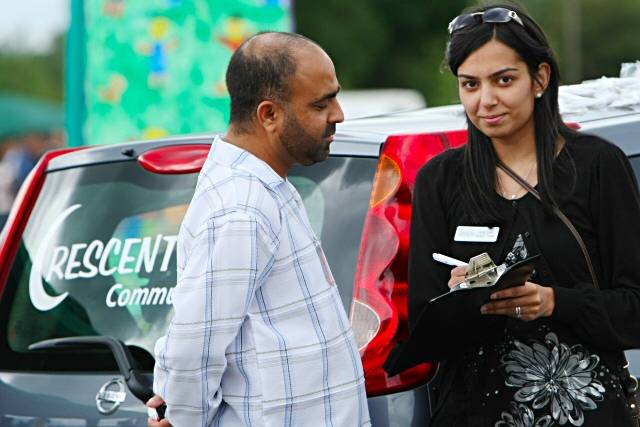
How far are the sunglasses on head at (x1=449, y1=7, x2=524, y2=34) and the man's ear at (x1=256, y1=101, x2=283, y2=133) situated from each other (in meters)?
0.61

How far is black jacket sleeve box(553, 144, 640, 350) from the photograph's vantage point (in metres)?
3.07

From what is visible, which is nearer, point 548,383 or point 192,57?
point 548,383

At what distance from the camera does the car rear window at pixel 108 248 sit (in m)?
3.64

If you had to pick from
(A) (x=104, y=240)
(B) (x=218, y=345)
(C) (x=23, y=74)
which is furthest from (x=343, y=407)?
(C) (x=23, y=74)

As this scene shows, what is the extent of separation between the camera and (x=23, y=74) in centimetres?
4747

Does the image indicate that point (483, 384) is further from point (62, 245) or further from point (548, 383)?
point (62, 245)

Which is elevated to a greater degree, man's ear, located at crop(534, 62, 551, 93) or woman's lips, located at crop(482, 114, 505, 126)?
man's ear, located at crop(534, 62, 551, 93)

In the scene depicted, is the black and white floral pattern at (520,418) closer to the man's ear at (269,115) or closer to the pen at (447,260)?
the pen at (447,260)

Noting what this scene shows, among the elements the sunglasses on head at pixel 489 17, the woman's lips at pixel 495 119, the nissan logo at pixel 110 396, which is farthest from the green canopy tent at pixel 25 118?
the woman's lips at pixel 495 119

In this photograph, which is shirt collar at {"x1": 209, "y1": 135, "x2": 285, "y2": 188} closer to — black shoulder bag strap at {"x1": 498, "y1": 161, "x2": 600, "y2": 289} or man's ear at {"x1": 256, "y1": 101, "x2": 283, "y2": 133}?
man's ear at {"x1": 256, "y1": 101, "x2": 283, "y2": 133}

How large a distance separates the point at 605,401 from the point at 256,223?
94 centimetres

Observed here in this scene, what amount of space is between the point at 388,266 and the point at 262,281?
0.57m

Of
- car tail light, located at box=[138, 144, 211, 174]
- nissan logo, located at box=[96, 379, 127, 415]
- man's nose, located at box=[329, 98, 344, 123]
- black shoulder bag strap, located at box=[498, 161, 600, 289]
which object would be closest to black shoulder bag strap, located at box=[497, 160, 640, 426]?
black shoulder bag strap, located at box=[498, 161, 600, 289]

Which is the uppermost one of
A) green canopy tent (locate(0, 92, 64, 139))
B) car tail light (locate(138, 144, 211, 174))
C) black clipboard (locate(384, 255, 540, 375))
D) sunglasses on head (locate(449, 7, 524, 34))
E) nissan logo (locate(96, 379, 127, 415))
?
sunglasses on head (locate(449, 7, 524, 34))
